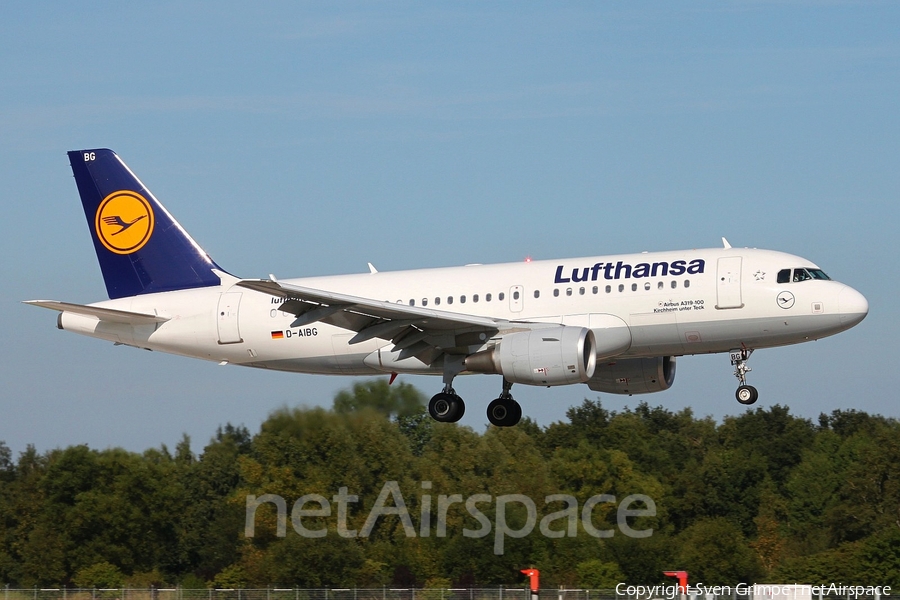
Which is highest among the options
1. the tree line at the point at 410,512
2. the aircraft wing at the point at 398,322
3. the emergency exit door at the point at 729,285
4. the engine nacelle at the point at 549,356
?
the emergency exit door at the point at 729,285

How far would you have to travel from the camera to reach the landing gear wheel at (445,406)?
128ft

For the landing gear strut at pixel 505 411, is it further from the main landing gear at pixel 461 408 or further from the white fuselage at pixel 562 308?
the white fuselage at pixel 562 308

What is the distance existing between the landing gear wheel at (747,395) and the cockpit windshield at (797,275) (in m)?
3.18

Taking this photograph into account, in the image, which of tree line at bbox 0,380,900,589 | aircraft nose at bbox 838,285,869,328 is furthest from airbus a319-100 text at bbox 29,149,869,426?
tree line at bbox 0,380,900,589

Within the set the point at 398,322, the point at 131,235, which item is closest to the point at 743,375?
the point at 398,322

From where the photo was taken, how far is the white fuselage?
1416 inches

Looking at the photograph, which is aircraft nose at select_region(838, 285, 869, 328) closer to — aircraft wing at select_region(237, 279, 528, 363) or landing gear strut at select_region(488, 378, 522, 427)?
aircraft wing at select_region(237, 279, 528, 363)

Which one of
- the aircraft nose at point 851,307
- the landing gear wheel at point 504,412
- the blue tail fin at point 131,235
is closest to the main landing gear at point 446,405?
the landing gear wheel at point 504,412

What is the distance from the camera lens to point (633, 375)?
40312 millimetres

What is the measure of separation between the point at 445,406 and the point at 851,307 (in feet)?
37.9

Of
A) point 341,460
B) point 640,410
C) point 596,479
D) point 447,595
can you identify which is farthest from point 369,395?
point 640,410

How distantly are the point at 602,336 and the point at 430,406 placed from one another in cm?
574

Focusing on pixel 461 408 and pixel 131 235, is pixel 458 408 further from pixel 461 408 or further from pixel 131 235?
pixel 131 235

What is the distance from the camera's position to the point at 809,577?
52281 millimetres
